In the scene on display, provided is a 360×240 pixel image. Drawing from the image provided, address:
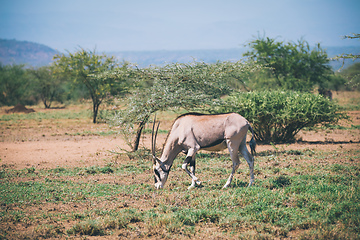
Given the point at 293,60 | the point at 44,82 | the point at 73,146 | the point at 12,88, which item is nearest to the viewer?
the point at 73,146

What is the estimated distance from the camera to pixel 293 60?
75.4ft

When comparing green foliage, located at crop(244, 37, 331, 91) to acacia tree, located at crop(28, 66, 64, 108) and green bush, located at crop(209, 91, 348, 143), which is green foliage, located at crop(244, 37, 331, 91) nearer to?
green bush, located at crop(209, 91, 348, 143)

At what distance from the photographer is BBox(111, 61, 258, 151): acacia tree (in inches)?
440

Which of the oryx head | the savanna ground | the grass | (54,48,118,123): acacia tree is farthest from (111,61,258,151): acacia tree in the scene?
(54,48,118,123): acacia tree

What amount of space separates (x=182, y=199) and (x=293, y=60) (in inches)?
729

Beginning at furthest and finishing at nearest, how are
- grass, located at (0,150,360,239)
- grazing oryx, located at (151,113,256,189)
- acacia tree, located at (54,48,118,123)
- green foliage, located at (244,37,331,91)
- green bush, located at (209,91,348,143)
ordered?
acacia tree, located at (54,48,118,123), green foliage, located at (244,37,331,91), green bush, located at (209,91,348,143), grazing oryx, located at (151,113,256,189), grass, located at (0,150,360,239)

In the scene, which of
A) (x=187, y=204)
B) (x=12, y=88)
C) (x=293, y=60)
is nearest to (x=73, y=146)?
(x=187, y=204)

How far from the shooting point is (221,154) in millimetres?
13227

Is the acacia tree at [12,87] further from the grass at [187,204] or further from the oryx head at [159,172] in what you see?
the oryx head at [159,172]

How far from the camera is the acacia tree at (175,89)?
11188mm

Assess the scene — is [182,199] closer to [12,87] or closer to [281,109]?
[281,109]

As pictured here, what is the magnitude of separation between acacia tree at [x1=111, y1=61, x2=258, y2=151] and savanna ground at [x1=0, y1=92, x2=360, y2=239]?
182 centimetres

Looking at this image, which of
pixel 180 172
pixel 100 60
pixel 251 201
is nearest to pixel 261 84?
pixel 100 60

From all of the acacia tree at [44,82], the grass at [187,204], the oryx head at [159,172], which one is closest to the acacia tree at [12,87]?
the acacia tree at [44,82]
